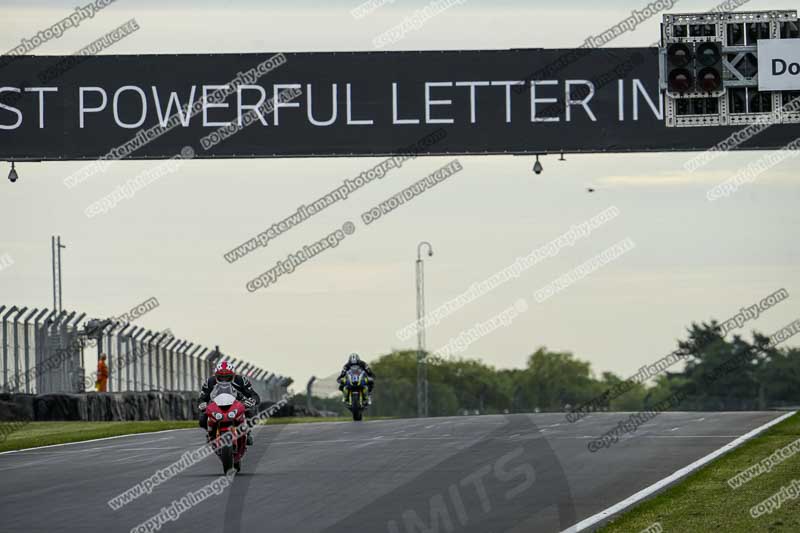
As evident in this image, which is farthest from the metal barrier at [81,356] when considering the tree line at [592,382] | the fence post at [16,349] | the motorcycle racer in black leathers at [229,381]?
the tree line at [592,382]

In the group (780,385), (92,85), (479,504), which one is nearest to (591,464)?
(479,504)

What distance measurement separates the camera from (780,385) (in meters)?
130

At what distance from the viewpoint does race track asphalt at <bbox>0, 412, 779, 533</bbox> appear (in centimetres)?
1434

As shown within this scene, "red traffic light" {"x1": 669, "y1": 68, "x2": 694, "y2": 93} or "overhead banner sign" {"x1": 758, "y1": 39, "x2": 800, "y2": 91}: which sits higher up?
"overhead banner sign" {"x1": 758, "y1": 39, "x2": 800, "y2": 91}

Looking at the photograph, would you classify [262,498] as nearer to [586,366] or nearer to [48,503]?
[48,503]

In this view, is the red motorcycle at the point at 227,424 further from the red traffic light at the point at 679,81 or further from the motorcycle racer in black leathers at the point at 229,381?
the red traffic light at the point at 679,81

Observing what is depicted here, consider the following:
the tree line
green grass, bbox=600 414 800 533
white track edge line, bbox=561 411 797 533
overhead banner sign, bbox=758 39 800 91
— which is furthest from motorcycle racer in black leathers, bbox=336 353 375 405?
the tree line

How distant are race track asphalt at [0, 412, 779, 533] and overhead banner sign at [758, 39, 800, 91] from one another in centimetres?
498

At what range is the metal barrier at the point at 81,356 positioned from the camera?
3259 cm

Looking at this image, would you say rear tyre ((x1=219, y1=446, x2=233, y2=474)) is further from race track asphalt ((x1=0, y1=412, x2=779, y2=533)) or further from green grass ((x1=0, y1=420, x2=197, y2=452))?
green grass ((x1=0, y1=420, x2=197, y2=452))

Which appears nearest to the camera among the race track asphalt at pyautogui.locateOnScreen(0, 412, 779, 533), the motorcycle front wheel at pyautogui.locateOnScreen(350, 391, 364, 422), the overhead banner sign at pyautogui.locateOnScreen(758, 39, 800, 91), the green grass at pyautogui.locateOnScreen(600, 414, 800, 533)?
the green grass at pyautogui.locateOnScreen(600, 414, 800, 533)

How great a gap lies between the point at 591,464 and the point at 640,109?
10170mm

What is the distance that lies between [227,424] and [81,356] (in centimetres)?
1866

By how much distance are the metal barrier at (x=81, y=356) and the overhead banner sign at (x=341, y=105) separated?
511cm
